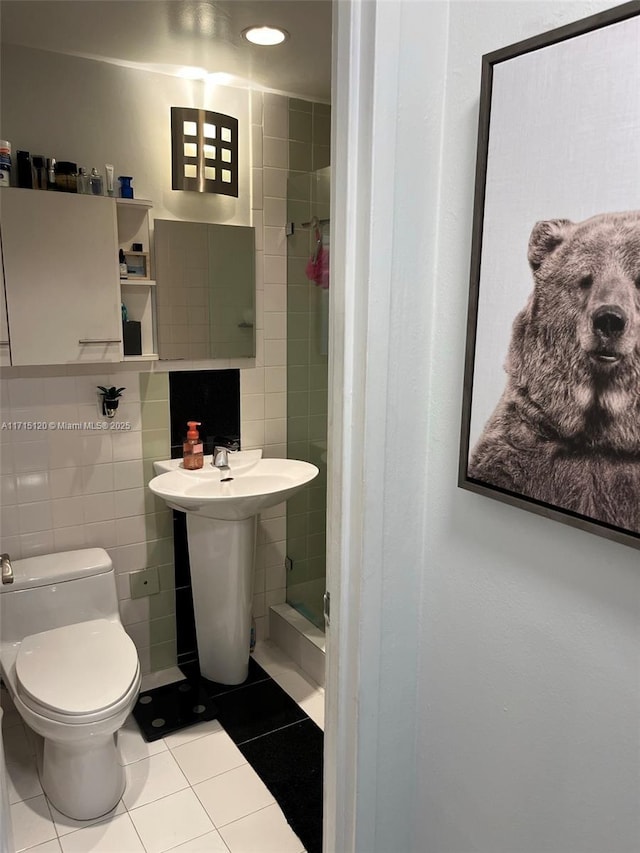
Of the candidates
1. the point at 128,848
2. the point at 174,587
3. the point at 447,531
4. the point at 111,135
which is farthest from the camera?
the point at 174,587

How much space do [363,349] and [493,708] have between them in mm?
644

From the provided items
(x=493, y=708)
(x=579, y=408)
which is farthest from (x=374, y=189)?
(x=493, y=708)

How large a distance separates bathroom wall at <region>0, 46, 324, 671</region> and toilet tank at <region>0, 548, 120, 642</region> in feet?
0.36

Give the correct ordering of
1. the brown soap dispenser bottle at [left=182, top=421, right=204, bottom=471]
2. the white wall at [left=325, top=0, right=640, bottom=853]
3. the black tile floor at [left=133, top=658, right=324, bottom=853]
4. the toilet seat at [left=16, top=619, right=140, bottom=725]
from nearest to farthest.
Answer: the white wall at [left=325, top=0, right=640, bottom=853]
the toilet seat at [left=16, top=619, right=140, bottom=725]
the black tile floor at [left=133, top=658, right=324, bottom=853]
the brown soap dispenser bottle at [left=182, top=421, right=204, bottom=471]

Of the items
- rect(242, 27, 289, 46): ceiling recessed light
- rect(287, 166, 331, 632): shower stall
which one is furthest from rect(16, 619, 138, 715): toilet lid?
rect(242, 27, 289, 46): ceiling recessed light

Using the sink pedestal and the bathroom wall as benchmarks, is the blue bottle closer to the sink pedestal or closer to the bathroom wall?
the bathroom wall

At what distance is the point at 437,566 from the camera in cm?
120

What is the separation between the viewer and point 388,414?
113cm

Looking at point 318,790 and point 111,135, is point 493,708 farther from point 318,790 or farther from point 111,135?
point 111,135

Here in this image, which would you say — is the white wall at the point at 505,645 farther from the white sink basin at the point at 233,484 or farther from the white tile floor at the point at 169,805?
the white sink basin at the point at 233,484

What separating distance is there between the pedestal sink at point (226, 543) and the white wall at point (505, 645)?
122 centimetres

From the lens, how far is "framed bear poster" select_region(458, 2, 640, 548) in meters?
0.81

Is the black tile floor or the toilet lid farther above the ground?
the toilet lid

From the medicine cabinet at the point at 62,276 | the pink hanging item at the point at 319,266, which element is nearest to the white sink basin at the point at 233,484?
the medicine cabinet at the point at 62,276
